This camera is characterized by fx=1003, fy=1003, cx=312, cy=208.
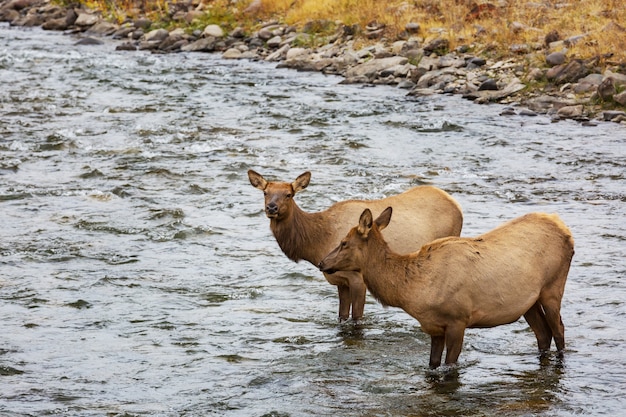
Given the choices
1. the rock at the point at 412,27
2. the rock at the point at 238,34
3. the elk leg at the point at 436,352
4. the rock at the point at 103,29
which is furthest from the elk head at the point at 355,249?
the rock at the point at 103,29

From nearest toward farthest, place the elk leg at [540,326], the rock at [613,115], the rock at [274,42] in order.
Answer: the elk leg at [540,326] → the rock at [613,115] → the rock at [274,42]

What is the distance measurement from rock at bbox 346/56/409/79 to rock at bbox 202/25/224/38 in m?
9.19

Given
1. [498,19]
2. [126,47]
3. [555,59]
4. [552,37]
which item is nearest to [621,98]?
[555,59]

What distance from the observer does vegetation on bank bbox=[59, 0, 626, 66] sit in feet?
86.0

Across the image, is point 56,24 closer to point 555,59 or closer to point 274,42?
point 274,42

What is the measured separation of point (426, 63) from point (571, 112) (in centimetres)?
630

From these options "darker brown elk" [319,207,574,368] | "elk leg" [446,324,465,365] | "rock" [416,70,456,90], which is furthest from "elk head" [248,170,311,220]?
"rock" [416,70,456,90]

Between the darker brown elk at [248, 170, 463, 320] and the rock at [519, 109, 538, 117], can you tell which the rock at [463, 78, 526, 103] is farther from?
the darker brown elk at [248, 170, 463, 320]

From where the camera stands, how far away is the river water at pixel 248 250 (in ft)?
31.1

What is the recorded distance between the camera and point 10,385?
9.62m

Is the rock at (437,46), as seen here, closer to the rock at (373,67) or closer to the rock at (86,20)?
the rock at (373,67)

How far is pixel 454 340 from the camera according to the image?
9203 millimetres

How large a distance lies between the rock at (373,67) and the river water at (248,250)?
3.85 ft

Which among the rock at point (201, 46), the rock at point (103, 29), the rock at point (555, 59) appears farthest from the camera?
the rock at point (103, 29)
